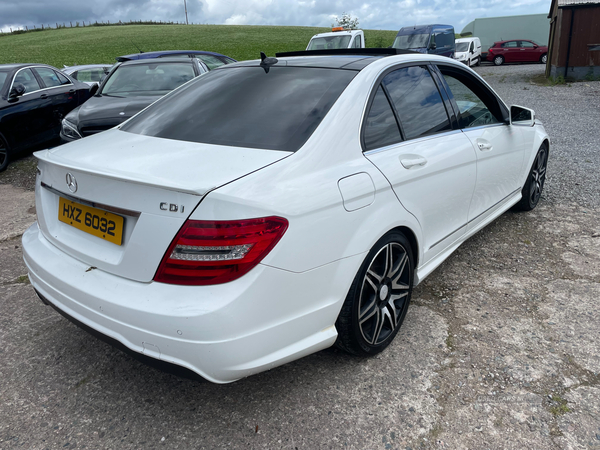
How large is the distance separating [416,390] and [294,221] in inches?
43.7

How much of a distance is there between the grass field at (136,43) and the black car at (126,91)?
30.6 m

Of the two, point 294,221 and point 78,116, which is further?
point 78,116

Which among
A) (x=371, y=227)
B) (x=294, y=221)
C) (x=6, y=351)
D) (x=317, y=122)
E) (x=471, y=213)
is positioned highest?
(x=317, y=122)

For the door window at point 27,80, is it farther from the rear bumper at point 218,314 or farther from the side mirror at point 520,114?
the side mirror at point 520,114

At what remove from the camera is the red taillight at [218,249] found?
172 cm

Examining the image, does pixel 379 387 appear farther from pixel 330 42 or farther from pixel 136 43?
pixel 136 43

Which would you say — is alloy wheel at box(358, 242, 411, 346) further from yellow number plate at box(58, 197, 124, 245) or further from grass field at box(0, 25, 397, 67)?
grass field at box(0, 25, 397, 67)

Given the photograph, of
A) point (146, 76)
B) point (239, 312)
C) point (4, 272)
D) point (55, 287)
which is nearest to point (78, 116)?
point (146, 76)

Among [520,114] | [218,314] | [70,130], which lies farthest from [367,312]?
[70,130]

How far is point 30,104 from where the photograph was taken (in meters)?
7.38

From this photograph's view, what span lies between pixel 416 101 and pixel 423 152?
0.37 meters

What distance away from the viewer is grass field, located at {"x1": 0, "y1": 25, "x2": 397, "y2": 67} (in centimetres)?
A: 3869

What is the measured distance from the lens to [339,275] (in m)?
2.06

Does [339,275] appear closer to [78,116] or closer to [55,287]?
[55,287]
